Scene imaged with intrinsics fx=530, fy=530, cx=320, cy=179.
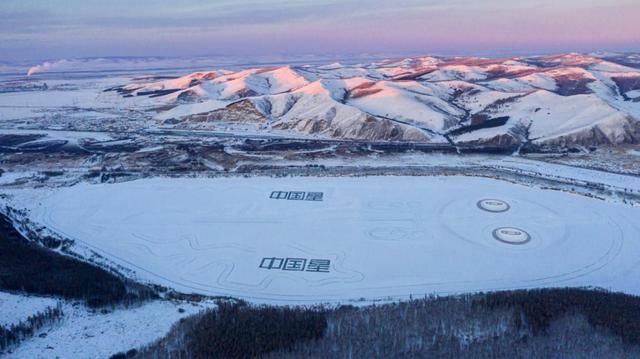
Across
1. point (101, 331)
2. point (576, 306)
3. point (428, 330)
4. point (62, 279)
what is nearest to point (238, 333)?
point (101, 331)

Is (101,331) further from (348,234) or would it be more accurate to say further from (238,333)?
(348,234)

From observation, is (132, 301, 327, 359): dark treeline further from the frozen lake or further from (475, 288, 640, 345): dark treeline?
(475, 288, 640, 345): dark treeline

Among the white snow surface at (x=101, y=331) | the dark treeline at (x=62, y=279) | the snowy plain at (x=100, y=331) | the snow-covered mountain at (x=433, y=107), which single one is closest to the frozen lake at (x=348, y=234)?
the dark treeline at (x=62, y=279)

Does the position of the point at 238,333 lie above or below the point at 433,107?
below

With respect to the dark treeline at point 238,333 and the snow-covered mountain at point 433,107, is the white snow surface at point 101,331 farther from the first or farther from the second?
the snow-covered mountain at point 433,107

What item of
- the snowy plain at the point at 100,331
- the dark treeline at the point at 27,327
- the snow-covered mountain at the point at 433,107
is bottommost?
the snowy plain at the point at 100,331

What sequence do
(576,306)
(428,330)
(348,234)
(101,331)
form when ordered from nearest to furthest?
(428,330) < (101,331) < (576,306) < (348,234)

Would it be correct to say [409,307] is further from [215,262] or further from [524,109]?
[524,109]
